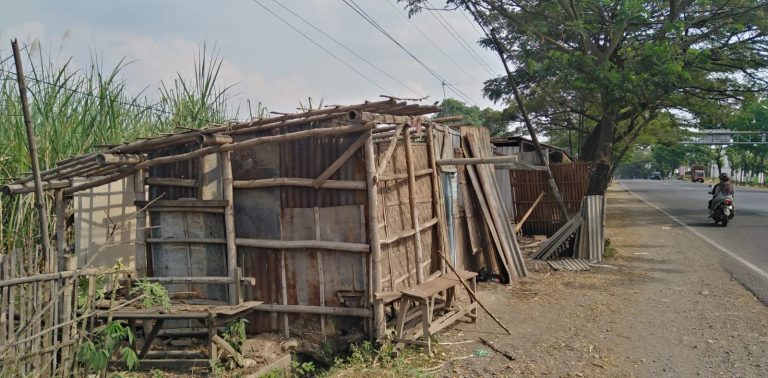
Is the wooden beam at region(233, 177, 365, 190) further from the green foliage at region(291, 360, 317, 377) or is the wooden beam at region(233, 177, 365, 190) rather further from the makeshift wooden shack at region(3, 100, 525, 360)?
the green foliage at region(291, 360, 317, 377)

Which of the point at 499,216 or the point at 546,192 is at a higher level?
the point at 546,192

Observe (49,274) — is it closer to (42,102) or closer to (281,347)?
(281,347)

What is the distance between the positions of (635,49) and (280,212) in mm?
10368

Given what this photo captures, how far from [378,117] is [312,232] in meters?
1.50

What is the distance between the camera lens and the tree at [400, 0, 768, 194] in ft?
36.9

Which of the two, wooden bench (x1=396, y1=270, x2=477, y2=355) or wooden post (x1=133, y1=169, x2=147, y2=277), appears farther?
wooden post (x1=133, y1=169, x2=147, y2=277)

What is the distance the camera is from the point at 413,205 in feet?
21.2

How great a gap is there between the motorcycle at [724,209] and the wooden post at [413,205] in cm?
1195

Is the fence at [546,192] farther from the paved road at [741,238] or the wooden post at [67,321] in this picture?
the wooden post at [67,321]

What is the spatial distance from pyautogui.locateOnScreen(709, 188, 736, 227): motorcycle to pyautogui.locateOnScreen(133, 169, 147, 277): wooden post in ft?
49.0

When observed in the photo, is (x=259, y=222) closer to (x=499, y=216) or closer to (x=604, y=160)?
(x=499, y=216)

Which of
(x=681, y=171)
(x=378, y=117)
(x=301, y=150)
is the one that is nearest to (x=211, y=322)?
(x=301, y=150)

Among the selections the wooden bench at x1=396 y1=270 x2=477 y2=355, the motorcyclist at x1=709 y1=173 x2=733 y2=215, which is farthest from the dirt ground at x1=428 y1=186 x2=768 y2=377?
the motorcyclist at x1=709 y1=173 x2=733 y2=215

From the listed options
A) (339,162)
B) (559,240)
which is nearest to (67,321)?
(339,162)
